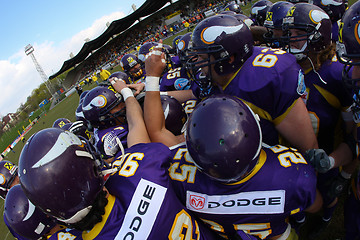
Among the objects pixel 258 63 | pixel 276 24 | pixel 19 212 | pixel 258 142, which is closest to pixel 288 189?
pixel 258 142

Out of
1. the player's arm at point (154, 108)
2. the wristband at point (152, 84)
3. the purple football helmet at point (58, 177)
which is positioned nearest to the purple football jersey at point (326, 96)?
the player's arm at point (154, 108)

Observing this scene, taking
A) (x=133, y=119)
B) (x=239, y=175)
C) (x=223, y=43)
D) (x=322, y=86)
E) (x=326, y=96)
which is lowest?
(x=326, y=96)

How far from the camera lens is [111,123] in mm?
3387

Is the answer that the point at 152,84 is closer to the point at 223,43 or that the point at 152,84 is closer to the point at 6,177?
the point at 223,43

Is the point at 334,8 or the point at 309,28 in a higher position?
the point at 309,28

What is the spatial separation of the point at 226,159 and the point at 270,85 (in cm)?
82

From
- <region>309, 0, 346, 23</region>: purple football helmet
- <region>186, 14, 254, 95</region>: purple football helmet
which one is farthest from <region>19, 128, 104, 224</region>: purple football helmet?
<region>309, 0, 346, 23</region>: purple football helmet

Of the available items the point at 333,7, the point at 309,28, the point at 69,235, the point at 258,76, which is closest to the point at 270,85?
the point at 258,76

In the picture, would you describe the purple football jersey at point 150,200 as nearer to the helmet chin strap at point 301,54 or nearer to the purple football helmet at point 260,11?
the helmet chin strap at point 301,54

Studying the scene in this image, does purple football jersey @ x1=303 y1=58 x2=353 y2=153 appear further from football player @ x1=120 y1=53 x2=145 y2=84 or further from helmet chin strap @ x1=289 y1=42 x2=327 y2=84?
football player @ x1=120 y1=53 x2=145 y2=84

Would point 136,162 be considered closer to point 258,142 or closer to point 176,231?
point 176,231

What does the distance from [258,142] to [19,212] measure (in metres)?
2.47

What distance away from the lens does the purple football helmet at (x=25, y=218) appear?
2307mm

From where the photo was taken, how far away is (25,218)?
231 centimetres
